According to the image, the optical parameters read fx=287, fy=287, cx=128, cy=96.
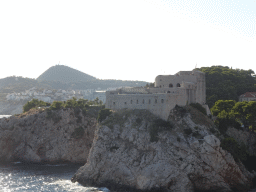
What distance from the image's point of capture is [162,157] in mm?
49562

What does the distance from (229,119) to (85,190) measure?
110 ft

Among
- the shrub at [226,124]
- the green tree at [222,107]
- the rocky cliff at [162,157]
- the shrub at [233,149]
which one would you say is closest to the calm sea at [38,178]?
the rocky cliff at [162,157]

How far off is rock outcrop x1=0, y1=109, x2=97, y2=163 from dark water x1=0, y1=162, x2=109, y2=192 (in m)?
3.23

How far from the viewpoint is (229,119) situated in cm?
6156

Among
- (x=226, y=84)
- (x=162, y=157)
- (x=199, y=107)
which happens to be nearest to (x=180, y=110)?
(x=199, y=107)

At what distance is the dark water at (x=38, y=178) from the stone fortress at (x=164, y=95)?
1755 cm

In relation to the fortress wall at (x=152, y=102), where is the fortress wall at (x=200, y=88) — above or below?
above

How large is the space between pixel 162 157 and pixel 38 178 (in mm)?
25009

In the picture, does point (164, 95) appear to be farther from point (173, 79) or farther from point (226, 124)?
point (226, 124)

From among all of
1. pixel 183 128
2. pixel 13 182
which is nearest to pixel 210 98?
pixel 183 128

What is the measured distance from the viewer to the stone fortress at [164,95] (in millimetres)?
55312

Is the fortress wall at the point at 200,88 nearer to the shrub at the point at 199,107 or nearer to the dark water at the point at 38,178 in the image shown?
the shrub at the point at 199,107

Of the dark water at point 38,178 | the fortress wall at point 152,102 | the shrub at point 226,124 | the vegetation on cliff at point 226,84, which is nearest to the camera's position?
the dark water at point 38,178

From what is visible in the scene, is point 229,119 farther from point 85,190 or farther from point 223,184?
point 85,190
